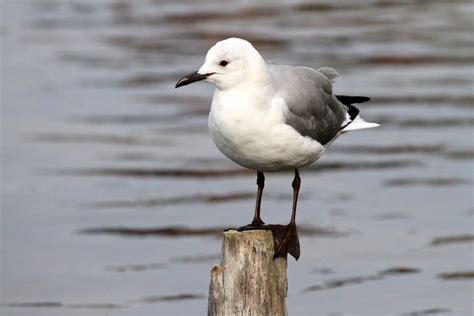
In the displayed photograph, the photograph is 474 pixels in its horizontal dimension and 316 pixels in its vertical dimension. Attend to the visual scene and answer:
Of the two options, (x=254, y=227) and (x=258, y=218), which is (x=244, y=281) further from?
(x=258, y=218)

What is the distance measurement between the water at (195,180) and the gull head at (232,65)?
5354 mm

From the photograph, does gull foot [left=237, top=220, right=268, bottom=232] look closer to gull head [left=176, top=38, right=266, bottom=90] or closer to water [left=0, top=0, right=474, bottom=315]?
gull head [left=176, top=38, right=266, bottom=90]

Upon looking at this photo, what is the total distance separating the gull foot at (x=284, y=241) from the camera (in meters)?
7.72

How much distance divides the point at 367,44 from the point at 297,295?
14.9 m

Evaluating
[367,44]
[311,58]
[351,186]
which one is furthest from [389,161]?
[367,44]

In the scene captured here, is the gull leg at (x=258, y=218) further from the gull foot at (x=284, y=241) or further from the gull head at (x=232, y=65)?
the gull head at (x=232, y=65)

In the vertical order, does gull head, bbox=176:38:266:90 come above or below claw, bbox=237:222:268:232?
above

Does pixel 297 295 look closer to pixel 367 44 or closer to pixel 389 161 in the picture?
pixel 389 161

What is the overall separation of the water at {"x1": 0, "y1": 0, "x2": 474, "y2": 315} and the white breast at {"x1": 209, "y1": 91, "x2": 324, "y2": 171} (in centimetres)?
505

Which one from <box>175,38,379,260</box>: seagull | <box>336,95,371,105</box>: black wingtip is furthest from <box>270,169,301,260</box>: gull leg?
<box>336,95,371,105</box>: black wingtip

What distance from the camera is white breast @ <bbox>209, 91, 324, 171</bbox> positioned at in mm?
7543

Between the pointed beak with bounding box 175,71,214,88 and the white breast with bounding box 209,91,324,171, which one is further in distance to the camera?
the pointed beak with bounding box 175,71,214,88

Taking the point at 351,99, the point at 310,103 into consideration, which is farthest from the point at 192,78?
the point at 351,99

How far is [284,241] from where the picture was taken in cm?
782
